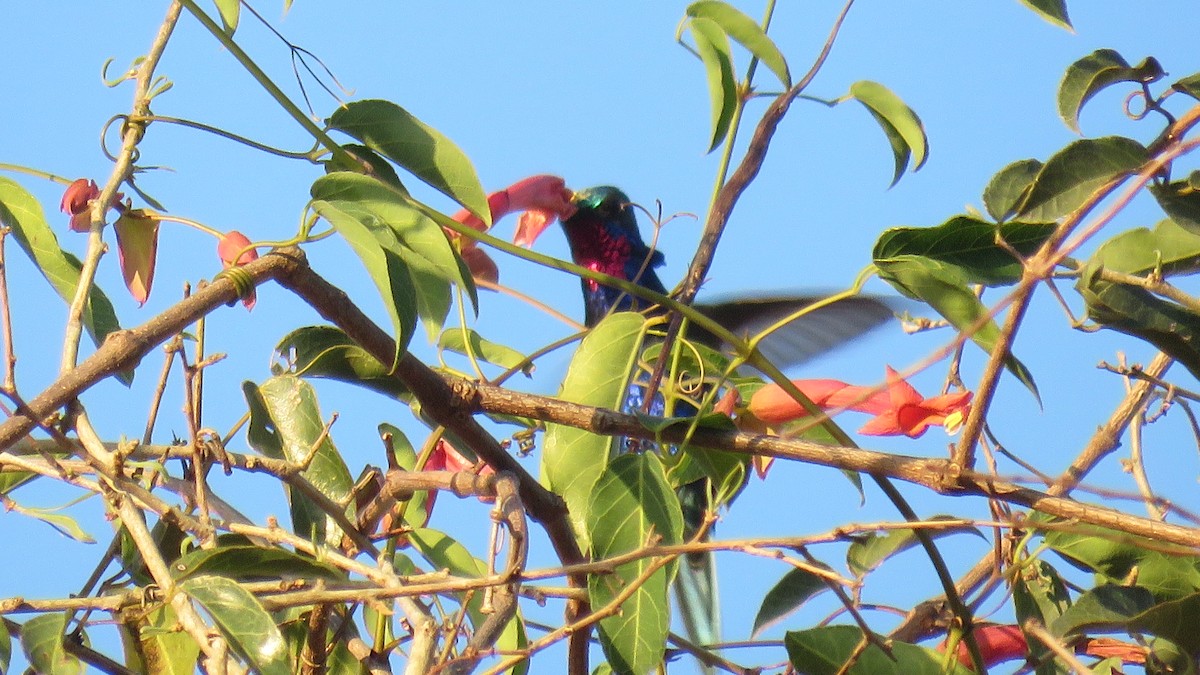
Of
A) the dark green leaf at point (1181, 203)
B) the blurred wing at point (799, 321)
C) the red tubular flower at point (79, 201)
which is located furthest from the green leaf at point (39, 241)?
the blurred wing at point (799, 321)

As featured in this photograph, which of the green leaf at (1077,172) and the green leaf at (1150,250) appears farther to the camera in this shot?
the green leaf at (1150,250)

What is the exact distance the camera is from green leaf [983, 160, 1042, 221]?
1.03 meters

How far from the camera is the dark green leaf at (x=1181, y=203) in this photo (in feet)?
3.31

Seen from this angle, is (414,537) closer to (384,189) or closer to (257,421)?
(257,421)

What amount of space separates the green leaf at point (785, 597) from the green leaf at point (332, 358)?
487mm

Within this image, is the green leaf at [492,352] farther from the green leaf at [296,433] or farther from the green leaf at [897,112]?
the green leaf at [897,112]

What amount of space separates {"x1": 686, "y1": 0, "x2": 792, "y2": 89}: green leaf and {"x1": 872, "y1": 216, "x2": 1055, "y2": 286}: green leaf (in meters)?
0.20

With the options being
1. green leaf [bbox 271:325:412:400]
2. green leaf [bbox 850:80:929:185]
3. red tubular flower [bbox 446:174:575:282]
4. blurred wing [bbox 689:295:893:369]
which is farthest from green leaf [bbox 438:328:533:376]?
blurred wing [bbox 689:295:893:369]

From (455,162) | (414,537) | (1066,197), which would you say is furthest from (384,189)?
(1066,197)

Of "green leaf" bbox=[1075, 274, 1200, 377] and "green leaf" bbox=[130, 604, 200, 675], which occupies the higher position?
"green leaf" bbox=[1075, 274, 1200, 377]

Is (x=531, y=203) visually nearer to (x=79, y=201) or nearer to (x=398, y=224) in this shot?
(x=79, y=201)

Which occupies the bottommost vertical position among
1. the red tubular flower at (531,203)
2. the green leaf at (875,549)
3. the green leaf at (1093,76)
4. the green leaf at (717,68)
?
the green leaf at (875,549)

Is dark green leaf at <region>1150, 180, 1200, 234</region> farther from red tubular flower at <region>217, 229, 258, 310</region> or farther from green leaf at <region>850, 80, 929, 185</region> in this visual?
red tubular flower at <region>217, 229, 258, 310</region>

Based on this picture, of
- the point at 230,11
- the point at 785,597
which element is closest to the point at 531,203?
the point at 785,597
